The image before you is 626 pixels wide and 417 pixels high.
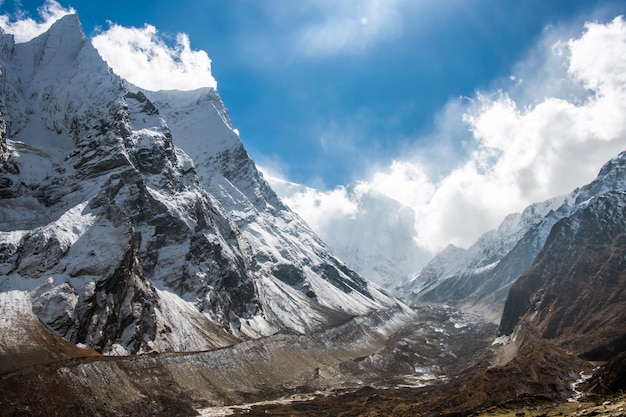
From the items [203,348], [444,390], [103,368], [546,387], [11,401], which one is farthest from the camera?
[203,348]

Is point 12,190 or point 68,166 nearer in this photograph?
point 12,190

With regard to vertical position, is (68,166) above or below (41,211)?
above

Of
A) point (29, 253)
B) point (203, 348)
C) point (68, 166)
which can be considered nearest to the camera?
point (29, 253)

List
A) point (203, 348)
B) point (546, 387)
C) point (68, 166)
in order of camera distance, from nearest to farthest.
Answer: point (546, 387), point (203, 348), point (68, 166)

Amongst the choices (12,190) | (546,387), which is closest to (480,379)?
(546,387)

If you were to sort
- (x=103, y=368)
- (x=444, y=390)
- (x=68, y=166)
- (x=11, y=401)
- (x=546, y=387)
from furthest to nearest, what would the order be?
(x=68, y=166)
(x=444, y=390)
(x=546, y=387)
(x=103, y=368)
(x=11, y=401)

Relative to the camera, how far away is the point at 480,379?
12569 cm

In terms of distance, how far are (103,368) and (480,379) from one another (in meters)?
91.0

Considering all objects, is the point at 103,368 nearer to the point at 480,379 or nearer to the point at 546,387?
the point at 480,379

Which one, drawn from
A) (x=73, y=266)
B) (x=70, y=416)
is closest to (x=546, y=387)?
(x=70, y=416)

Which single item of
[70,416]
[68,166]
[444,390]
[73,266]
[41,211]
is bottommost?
[444,390]

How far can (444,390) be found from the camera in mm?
142750

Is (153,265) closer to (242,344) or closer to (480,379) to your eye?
(242,344)

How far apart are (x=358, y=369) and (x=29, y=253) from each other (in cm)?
11647
